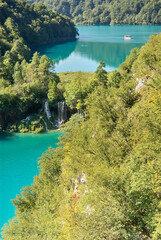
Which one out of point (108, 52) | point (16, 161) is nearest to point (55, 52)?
point (108, 52)

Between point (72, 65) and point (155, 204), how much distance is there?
75.3 metres

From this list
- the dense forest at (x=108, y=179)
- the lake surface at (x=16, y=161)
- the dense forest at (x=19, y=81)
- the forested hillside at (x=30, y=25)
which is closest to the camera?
the dense forest at (x=108, y=179)

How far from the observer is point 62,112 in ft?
153

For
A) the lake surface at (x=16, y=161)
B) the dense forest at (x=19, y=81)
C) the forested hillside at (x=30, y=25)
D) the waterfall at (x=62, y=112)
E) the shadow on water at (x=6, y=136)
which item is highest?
the forested hillside at (x=30, y=25)

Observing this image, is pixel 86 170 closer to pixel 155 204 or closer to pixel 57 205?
pixel 57 205

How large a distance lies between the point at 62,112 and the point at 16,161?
15.1 m

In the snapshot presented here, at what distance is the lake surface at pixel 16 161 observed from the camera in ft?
93.8

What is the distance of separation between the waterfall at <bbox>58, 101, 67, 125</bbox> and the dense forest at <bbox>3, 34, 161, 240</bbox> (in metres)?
17.1

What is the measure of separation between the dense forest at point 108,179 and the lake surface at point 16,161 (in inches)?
213

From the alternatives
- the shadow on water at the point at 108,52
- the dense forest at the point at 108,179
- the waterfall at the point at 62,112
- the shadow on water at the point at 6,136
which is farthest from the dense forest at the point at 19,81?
the shadow on water at the point at 108,52

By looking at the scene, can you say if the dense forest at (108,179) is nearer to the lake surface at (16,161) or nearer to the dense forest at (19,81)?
the lake surface at (16,161)

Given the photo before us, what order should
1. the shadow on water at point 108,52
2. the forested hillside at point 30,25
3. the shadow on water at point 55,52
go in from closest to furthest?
the shadow on water at point 108,52 < the forested hillside at point 30,25 < the shadow on water at point 55,52

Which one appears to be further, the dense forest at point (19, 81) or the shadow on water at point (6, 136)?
the dense forest at point (19, 81)

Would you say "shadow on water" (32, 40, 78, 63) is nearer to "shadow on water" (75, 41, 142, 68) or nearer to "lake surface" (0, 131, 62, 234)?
"shadow on water" (75, 41, 142, 68)
